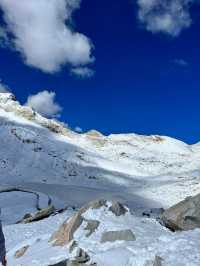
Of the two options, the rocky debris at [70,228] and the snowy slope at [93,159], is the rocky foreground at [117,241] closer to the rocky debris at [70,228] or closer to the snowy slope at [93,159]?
the rocky debris at [70,228]

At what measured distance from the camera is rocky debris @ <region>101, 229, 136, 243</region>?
13.9m

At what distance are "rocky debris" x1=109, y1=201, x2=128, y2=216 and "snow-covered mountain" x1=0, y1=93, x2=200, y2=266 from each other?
1423cm

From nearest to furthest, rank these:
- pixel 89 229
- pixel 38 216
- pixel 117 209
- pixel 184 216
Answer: pixel 184 216 < pixel 89 229 < pixel 117 209 < pixel 38 216

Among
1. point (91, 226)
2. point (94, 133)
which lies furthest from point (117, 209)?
point (94, 133)

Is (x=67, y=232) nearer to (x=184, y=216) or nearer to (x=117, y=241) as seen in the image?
(x=117, y=241)

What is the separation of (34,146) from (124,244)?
67.5 m

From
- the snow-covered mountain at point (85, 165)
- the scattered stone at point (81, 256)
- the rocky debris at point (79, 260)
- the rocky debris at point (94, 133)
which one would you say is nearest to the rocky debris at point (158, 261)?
the rocky debris at point (79, 260)

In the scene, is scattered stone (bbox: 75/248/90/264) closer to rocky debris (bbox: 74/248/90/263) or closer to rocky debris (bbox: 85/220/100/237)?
rocky debris (bbox: 74/248/90/263)

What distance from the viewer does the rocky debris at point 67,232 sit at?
14.9m

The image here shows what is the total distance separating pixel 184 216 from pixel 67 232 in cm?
361

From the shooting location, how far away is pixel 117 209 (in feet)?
52.2

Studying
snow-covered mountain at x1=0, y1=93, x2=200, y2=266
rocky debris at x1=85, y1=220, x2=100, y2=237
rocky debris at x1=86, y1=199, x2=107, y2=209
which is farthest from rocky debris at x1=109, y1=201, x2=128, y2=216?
snow-covered mountain at x1=0, y1=93, x2=200, y2=266

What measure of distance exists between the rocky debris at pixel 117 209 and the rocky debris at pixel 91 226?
889 millimetres

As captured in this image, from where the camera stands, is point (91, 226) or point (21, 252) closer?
point (91, 226)
